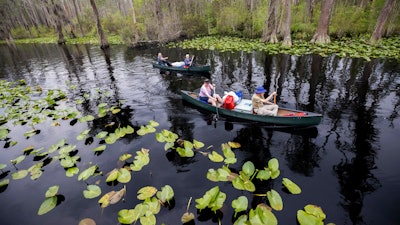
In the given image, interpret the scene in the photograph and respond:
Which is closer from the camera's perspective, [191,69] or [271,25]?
[191,69]

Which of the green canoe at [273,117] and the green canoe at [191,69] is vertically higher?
the green canoe at [191,69]

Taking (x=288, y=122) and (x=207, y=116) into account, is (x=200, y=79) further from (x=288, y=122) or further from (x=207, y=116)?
(x=288, y=122)

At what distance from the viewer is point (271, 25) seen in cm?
2152

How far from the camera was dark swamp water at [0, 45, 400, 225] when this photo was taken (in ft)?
14.3

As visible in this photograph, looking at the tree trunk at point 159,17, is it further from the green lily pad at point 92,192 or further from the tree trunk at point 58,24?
the green lily pad at point 92,192

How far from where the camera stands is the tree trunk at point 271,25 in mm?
21000

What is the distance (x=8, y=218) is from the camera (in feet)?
14.6

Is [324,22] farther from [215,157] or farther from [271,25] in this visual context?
[215,157]

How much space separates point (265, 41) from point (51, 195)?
22.9 metres

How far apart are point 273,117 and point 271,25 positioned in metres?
18.1

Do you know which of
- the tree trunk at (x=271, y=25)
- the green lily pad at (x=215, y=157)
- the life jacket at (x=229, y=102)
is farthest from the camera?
the tree trunk at (x=271, y=25)

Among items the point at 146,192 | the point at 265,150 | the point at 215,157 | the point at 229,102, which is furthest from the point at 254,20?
the point at 146,192

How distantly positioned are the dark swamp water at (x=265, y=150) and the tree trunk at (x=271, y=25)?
10463 millimetres

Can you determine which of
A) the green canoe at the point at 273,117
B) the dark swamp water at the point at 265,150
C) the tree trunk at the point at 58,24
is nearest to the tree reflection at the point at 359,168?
the dark swamp water at the point at 265,150
